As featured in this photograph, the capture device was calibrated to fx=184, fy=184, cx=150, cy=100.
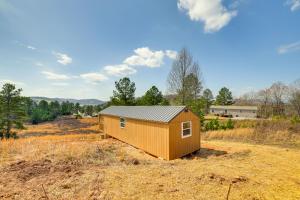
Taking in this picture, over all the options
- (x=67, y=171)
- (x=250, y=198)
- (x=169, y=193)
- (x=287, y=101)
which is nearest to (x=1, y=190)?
(x=67, y=171)

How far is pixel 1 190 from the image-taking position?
5.36m

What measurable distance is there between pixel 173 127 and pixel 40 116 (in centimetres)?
5981

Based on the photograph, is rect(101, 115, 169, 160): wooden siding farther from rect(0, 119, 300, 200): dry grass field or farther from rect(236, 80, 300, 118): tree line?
rect(236, 80, 300, 118): tree line

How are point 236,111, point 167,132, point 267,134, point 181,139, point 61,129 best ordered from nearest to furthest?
point 167,132 → point 181,139 → point 267,134 → point 61,129 → point 236,111

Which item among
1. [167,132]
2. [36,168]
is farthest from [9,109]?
[167,132]

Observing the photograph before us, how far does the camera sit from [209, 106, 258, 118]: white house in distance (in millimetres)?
49781

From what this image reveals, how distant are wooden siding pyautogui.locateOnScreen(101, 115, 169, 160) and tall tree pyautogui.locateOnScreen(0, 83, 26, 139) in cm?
1902

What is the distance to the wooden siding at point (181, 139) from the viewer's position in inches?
392

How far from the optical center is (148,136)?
1122cm

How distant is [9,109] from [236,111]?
5105cm

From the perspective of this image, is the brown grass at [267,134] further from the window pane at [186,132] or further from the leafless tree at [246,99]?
the leafless tree at [246,99]

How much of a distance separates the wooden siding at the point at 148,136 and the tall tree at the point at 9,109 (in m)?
19.0

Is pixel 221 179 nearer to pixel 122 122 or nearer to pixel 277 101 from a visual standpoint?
pixel 122 122

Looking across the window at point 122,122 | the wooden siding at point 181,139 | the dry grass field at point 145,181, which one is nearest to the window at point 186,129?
the wooden siding at point 181,139
